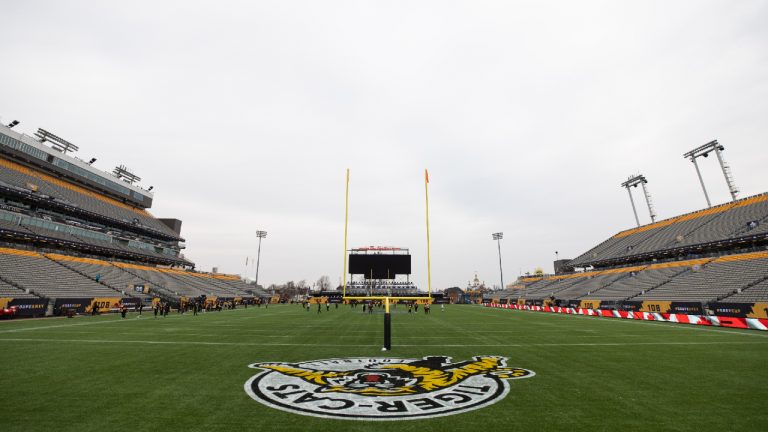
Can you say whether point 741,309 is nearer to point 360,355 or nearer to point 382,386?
point 360,355

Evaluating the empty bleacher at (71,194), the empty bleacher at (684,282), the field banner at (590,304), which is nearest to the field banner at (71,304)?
the empty bleacher at (71,194)

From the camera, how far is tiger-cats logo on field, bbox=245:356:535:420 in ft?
20.4

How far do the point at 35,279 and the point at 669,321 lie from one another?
55.7 metres

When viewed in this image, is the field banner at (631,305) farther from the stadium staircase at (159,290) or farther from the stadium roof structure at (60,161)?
the stadium roof structure at (60,161)

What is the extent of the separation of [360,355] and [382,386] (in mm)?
4277

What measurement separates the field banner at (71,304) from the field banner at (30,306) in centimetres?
83

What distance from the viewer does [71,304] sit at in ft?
91.9

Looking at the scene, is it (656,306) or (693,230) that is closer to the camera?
(656,306)

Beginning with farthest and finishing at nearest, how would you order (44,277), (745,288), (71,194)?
(71,194), (44,277), (745,288)

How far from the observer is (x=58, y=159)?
49906mm

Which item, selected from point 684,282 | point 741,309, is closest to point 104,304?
point 741,309

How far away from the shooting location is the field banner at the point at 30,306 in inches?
960

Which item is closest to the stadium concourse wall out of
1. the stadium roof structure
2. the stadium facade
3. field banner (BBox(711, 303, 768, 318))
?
field banner (BBox(711, 303, 768, 318))

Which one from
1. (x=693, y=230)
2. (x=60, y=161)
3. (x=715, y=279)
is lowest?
(x=715, y=279)
